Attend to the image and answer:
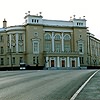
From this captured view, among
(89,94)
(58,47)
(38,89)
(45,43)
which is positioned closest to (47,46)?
(45,43)

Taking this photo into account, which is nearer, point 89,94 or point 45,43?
point 89,94

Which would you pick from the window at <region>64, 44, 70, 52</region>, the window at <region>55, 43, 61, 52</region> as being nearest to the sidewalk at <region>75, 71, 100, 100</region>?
the window at <region>55, 43, 61, 52</region>

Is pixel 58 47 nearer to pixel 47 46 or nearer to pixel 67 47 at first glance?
pixel 67 47

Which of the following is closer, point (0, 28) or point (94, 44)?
point (0, 28)

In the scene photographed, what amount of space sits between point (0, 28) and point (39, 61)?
19930 millimetres

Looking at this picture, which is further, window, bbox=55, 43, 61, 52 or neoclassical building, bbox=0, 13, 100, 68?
window, bbox=55, 43, 61, 52

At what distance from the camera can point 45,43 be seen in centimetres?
10194

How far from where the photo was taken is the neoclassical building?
319 ft

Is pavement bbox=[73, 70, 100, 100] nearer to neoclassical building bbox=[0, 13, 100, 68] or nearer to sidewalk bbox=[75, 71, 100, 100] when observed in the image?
sidewalk bbox=[75, 71, 100, 100]

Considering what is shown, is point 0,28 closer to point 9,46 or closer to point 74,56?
point 9,46

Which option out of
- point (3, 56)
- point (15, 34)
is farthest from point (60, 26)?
point (3, 56)

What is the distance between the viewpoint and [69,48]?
10506 centimetres

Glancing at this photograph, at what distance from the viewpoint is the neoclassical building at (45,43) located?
3834 inches

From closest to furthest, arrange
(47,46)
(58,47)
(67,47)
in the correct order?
1. (47,46)
2. (58,47)
3. (67,47)
